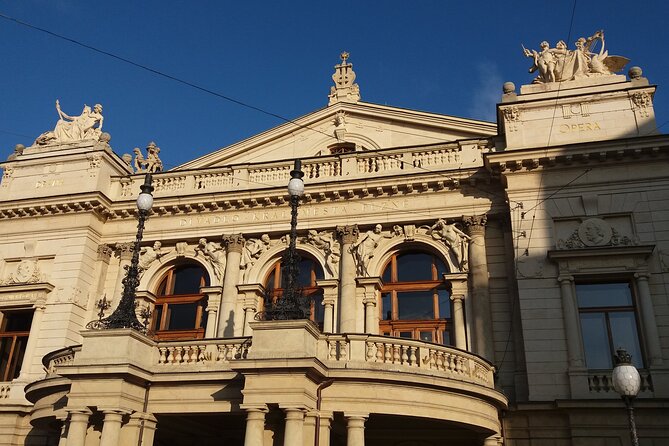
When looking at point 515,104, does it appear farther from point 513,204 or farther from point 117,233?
point 117,233

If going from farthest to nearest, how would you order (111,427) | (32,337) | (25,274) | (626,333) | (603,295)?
(25,274) < (32,337) < (603,295) < (626,333) < (111,427)

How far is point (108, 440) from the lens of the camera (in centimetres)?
1510

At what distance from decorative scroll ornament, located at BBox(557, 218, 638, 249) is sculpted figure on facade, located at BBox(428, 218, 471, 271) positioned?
9.99 ft

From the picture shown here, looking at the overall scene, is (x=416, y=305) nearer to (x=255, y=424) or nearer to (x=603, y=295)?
(x=603, y=295)

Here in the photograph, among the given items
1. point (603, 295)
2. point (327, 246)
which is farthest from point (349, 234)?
point (603, 295)

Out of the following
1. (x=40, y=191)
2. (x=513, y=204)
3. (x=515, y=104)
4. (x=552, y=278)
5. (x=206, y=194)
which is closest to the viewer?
(x=552, y=278)

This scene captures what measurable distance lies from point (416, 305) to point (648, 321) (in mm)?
6856

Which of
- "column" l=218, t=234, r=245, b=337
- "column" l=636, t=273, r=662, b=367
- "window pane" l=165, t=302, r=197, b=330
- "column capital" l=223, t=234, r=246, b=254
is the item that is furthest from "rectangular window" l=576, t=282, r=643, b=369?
"window pane" l=165, t=302, r=197, b=330

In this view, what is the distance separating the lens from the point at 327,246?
23.0m

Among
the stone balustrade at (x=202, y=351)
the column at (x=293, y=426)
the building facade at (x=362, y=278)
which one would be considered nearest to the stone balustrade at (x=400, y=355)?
the building facade at (x=362, y=278)

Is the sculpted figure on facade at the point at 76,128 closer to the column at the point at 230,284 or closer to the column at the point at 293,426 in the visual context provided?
the column at the point at 230,284

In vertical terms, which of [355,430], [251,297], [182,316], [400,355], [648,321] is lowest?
[355,430]

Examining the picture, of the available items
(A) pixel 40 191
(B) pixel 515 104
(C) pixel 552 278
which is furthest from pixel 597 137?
(A) pixel 40 191

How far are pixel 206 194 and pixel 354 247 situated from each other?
5.80m
